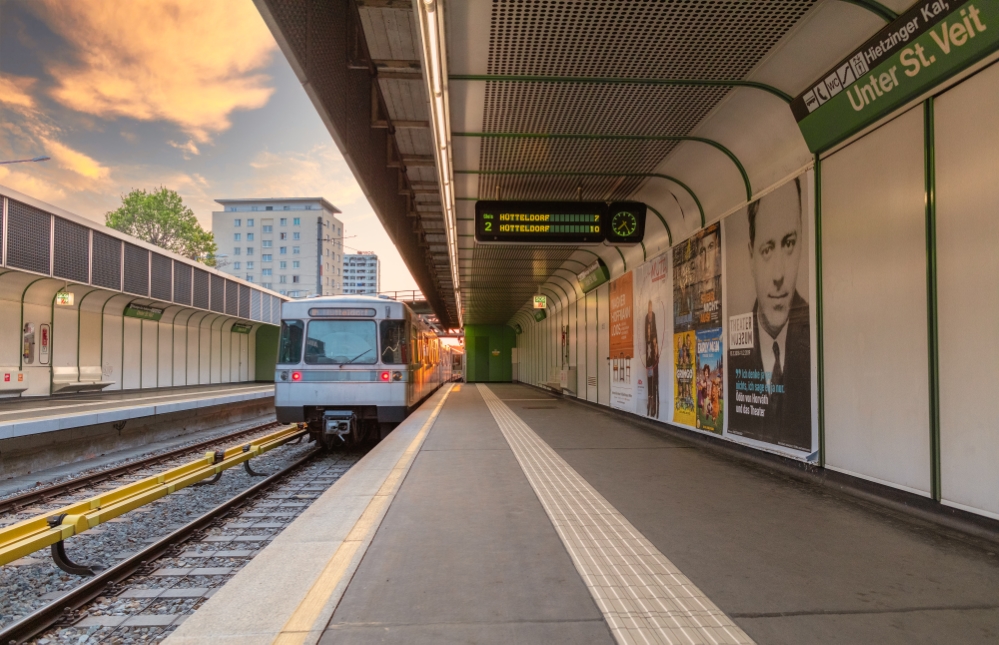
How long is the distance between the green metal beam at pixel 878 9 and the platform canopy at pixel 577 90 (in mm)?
11

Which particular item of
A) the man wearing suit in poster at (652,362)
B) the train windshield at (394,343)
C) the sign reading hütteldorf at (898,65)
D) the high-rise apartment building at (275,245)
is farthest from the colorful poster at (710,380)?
the high-rise apartment building at (275,245)

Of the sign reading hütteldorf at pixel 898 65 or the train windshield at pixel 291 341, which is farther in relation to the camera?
the train windshield at pixel 291 341

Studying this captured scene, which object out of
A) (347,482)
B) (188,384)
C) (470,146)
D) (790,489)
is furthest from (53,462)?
(188,384)

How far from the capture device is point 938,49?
4.05 metres

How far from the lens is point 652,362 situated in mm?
11328

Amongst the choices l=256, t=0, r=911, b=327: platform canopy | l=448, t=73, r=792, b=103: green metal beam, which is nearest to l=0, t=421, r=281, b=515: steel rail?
l=256, t=0, r=911, b=327: platform canopy

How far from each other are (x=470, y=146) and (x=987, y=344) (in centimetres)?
634

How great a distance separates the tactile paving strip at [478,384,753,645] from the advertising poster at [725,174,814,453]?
2.51m

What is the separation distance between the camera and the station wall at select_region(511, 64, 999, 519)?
418 centimetres

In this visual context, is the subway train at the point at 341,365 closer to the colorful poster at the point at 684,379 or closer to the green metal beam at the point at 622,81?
the colorful poster at the point at 684,379

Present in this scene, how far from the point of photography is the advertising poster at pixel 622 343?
1281 cm

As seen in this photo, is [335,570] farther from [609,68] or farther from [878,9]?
[878,9]

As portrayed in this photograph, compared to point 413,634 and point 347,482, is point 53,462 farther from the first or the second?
point 413,634

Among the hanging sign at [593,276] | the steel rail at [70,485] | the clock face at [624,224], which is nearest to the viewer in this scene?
the steel rail at [70,485]
